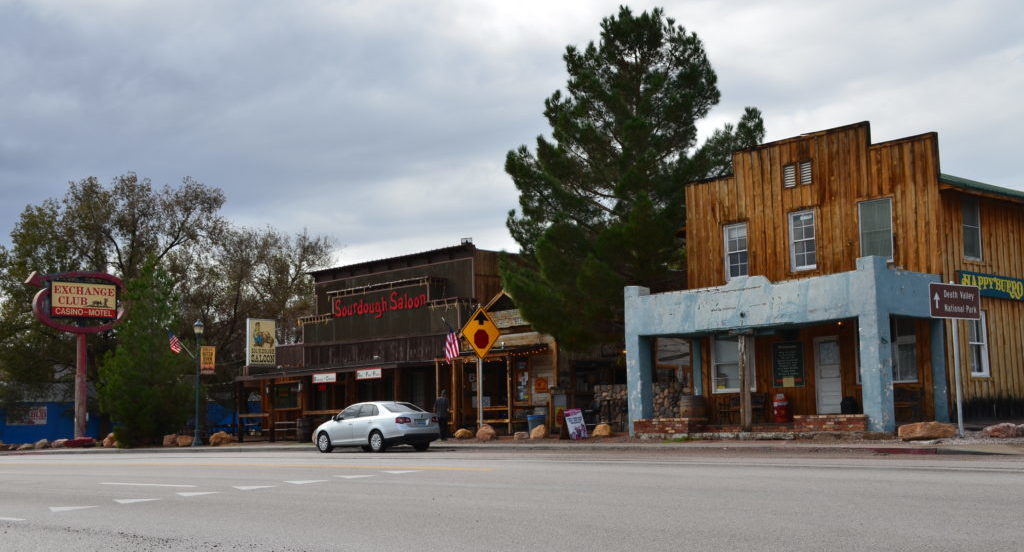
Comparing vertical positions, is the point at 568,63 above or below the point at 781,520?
above

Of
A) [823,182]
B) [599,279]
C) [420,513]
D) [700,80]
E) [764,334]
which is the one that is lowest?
[420,513]

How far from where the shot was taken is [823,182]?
2692 cm

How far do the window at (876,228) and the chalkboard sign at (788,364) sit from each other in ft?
10.1

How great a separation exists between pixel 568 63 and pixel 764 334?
37.8ft

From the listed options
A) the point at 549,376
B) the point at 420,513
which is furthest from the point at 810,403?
the point at 420,513

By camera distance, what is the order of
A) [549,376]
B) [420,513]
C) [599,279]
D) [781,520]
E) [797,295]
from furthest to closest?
[549,376] → [599,279] → [797,295] → [420,513] → [781,520]

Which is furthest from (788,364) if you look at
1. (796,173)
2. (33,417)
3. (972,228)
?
(33,417)

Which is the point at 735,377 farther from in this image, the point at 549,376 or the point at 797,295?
the point at 549,376

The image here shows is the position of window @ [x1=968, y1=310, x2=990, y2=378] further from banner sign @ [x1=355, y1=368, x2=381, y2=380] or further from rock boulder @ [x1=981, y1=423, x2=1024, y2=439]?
banner sign @ [x1=355, y1=368, x2=381, y2=380]

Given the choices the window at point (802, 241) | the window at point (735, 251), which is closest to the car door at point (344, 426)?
the window at point (735, 251)

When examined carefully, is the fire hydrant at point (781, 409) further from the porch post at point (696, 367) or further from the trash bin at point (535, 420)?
the trash bin at point (535, 420)

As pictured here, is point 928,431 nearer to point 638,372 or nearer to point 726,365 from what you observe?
point 726,365

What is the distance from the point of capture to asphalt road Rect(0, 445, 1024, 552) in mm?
8906

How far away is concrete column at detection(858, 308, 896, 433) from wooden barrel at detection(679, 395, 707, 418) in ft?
17.8
